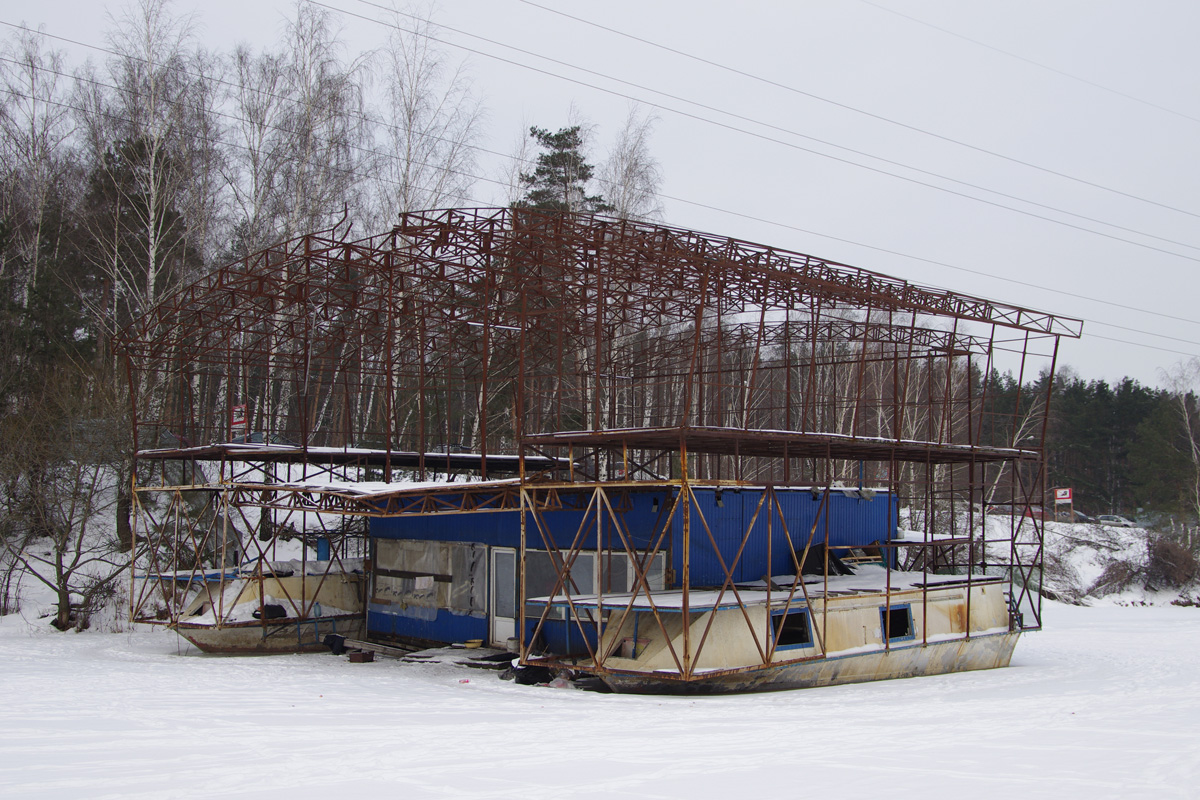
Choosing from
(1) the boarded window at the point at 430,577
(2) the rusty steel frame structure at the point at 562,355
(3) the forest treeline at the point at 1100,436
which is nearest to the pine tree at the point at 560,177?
(2) the rusty steel frame structure at the point at 562,355

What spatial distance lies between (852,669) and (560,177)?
2642 centimetres

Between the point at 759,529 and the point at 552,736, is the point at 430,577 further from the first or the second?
the point at 552,736

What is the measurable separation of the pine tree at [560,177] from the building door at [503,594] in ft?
64.7

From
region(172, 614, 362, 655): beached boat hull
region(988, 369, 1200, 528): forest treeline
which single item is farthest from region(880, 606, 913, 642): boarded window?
region(988, 369, 1200, 528): forest treeline

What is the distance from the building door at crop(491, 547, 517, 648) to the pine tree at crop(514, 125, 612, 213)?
1972 cm

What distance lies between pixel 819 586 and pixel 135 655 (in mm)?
15071

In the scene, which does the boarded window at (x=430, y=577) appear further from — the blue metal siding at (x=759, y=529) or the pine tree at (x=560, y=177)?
the pine tree at (x=560, y=177)

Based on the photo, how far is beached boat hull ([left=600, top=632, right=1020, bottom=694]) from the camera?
53.4 feet

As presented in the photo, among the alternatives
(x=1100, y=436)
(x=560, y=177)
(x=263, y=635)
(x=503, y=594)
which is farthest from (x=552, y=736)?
(x=1100, y=436)

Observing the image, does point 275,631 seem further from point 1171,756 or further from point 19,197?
point 19,197

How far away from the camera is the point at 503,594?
20.8 meters

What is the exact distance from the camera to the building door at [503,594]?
20625 mm

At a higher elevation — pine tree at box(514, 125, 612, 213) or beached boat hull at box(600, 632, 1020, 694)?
pine tree at box(514, 125, 612, 213)

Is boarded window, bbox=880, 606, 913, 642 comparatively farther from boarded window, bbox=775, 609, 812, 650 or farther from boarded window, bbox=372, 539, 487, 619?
boarded window, bbox=372, 539, 487, 619
